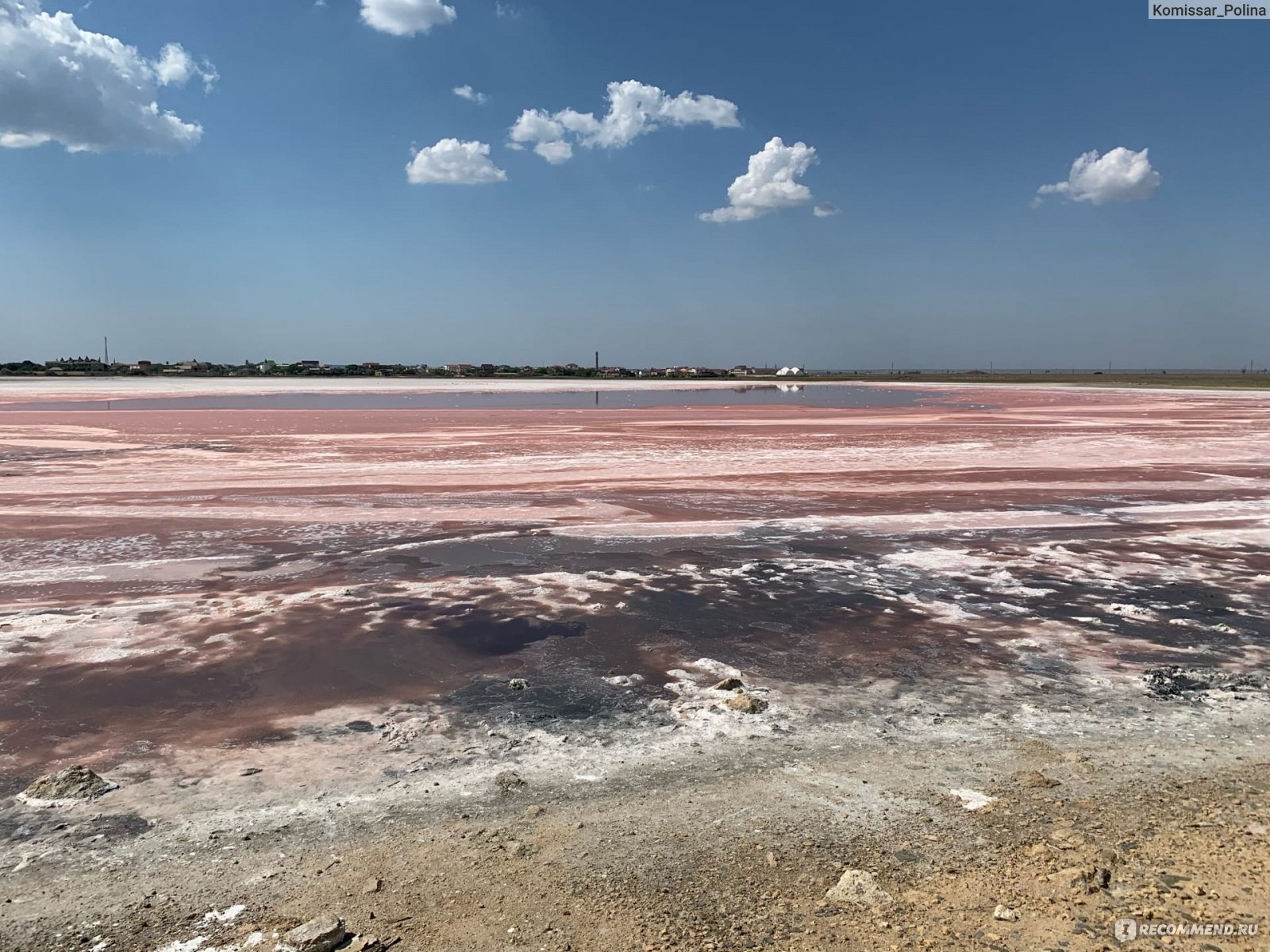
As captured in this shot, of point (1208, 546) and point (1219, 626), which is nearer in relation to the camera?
point (1219, 626)

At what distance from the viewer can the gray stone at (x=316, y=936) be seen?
3160mm

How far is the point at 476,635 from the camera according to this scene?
707 centimetres

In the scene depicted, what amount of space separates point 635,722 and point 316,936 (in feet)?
8.10

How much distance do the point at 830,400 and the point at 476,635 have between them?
5259 centimetres

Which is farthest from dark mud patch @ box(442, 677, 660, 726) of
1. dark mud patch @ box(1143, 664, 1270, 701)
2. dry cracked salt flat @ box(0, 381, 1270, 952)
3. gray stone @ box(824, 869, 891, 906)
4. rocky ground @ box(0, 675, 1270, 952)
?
dark mud patch @ box(1143, 664, 1270, 701)

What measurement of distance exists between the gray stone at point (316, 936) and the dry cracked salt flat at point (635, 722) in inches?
3.7

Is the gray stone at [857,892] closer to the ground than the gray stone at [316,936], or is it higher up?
higher up

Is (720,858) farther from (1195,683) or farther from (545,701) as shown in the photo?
(1195,683)

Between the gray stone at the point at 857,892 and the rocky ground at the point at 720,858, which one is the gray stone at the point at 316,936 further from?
the gray stone at the point at 857,892

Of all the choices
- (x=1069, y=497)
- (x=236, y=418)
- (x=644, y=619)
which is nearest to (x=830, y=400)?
(x=236, y=418)

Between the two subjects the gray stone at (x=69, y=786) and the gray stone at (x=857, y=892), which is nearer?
the gray stone at (x=857, y=892)

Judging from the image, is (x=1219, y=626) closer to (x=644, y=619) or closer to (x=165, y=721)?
(x=644, y=619)

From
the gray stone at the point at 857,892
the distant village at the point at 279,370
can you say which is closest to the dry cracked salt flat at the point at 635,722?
the gray stone at the point at 857,892

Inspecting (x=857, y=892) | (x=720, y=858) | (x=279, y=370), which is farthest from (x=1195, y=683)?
(x=279, y=370)
